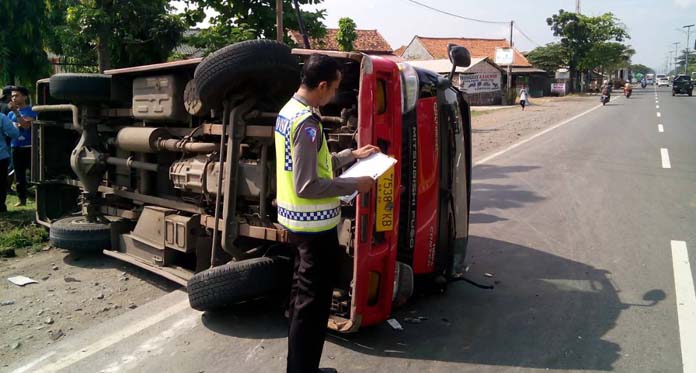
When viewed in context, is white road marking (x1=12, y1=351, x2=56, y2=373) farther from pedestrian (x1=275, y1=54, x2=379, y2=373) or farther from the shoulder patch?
the shoulder patch

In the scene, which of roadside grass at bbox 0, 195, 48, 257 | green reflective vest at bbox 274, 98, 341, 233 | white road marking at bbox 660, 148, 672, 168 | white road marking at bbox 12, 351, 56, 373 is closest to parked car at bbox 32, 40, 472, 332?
green reflective vest at bbox 274, 98, 341, 233

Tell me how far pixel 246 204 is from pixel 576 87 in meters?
67.0

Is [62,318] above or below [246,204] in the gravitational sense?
below

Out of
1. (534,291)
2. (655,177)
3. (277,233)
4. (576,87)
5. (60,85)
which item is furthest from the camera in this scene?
(576,87)

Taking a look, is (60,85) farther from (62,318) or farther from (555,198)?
(555,198)

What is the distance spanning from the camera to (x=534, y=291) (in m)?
4.58

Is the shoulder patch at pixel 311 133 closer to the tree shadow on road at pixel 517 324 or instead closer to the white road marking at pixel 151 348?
the tree shadow on road at pixel 517 324

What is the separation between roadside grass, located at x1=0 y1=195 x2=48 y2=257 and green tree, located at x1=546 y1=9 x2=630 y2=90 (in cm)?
5947

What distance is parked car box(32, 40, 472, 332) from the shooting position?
348 cm

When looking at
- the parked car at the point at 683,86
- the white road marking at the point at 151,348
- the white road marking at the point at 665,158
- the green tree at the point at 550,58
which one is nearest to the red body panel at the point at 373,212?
the white road marking at the point at 151,348

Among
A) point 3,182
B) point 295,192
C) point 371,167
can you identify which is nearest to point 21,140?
point 3,182

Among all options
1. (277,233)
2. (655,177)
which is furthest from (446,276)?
(655,177)

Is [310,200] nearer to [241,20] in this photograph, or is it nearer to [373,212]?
[373,212]

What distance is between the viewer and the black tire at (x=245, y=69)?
3838mm
